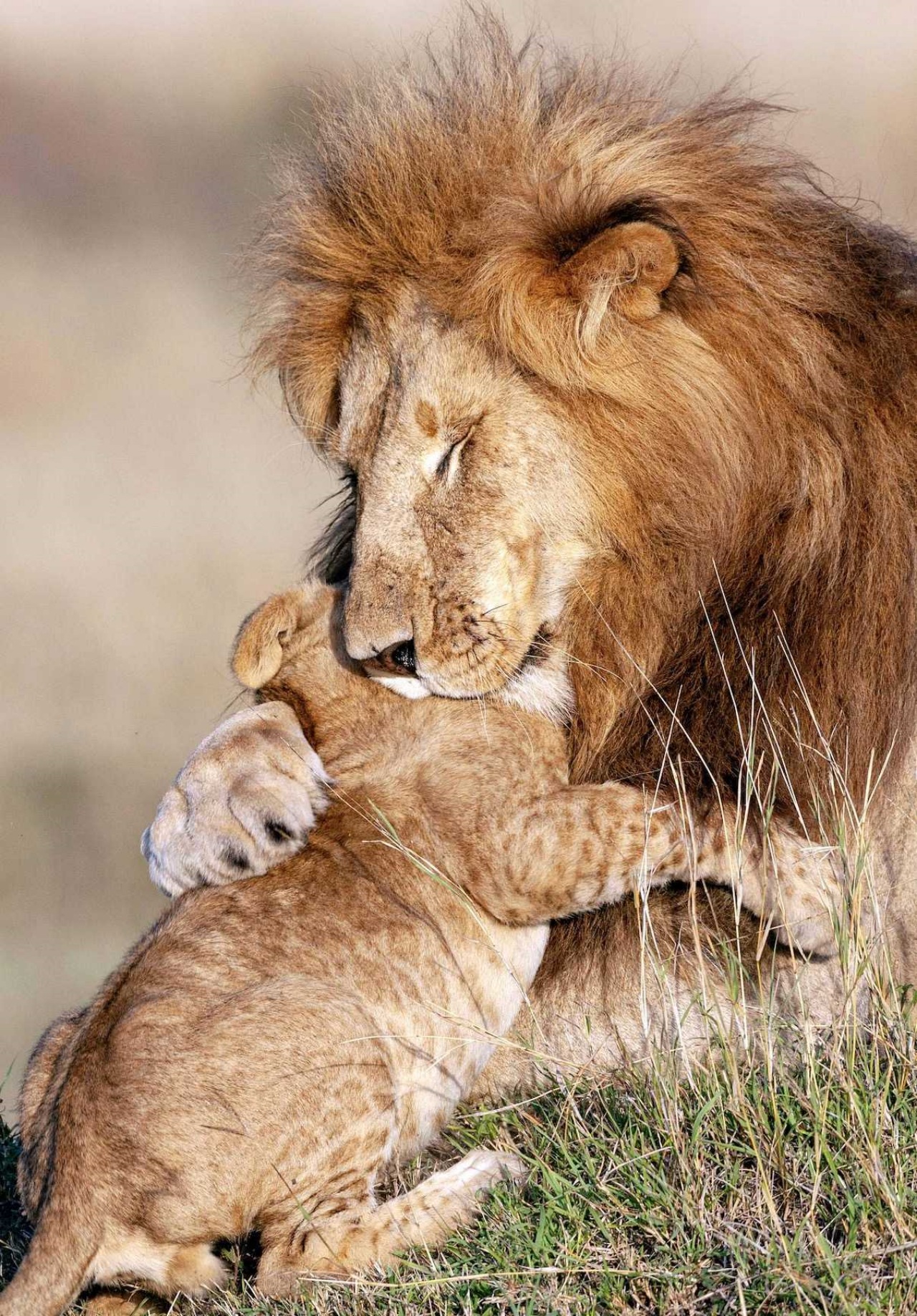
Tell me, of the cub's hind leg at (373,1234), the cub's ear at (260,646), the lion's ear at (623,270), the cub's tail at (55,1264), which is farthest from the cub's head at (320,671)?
the cub's tail at (55,1264)

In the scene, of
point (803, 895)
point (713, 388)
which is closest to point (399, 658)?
point (713, 388)

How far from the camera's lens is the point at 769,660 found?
11.5 feet

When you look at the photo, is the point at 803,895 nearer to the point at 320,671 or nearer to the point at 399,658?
the point at 399,658

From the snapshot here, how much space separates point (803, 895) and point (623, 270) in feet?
4.17

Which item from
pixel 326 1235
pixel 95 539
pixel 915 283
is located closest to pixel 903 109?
pixel 95 539

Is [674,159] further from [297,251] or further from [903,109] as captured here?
[903,109]

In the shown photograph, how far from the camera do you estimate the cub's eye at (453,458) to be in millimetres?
3510

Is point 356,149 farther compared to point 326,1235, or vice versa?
point 356,149

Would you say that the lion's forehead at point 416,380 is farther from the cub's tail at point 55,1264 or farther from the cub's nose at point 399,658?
the cub's tail at point 55,1264

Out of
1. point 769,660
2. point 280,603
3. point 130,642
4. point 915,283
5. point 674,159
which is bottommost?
point 130,642

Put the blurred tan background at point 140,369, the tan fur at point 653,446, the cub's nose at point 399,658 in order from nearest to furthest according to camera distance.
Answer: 1. the tan fur at point 653,446
2. the cub's nose at point 399,658
3. the blurred tan background at point 140,369

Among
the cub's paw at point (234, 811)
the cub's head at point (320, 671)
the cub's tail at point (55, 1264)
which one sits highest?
the cub's head at point (320, 671)

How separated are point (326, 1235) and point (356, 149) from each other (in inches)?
88.6

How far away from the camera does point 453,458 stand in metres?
3.53
